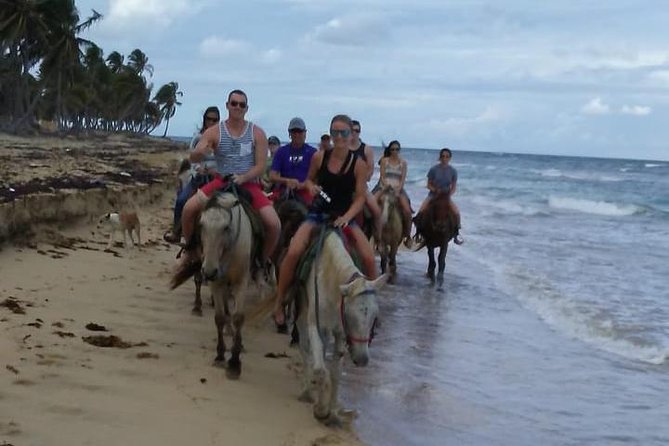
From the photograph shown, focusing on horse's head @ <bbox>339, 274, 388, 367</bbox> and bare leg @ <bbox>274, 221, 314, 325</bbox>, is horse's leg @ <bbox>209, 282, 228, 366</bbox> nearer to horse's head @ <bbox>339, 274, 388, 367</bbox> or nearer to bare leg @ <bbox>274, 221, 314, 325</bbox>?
bare leg @ <bbox>274, 221, 314, 325</bbox>

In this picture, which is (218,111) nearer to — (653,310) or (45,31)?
(653,310)

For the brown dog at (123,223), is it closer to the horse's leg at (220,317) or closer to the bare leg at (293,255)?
the horse's leg at (220,317)

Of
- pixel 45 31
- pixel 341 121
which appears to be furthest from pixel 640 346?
pixel 45 31

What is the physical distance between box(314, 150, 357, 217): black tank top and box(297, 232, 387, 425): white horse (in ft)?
1.17

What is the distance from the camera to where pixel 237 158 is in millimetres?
7715

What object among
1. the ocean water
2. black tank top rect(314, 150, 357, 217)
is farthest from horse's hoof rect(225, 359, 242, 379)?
black tank top rect(314, 150, 357, 217)

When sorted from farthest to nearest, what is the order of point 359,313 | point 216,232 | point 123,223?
point 123,223 → point 216,232 → point 359,313

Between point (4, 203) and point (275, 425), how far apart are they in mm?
7049

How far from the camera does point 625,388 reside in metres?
8.49

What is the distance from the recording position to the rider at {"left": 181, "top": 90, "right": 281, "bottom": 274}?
7570 mm

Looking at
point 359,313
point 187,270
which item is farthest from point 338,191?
point 187,270

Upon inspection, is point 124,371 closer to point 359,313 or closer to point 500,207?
point 359,313

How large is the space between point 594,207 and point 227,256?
39376mm

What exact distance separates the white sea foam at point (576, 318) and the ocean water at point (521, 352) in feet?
0.07
